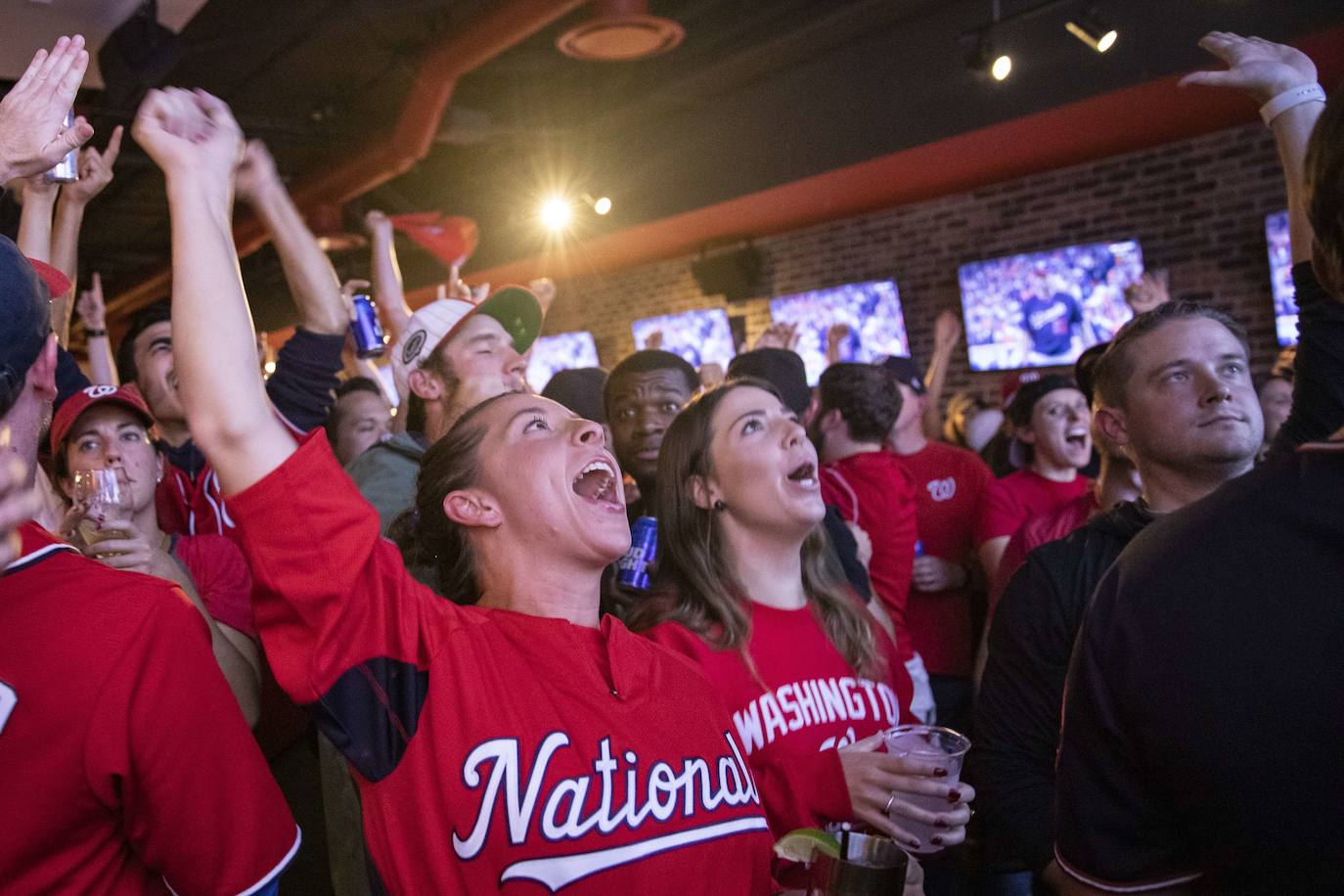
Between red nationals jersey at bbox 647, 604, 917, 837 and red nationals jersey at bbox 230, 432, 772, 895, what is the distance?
10.0 inches

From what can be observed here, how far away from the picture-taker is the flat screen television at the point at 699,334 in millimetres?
8148

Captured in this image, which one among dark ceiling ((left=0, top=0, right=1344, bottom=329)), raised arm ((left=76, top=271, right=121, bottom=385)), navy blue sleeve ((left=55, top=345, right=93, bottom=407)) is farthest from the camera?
dark ceiling ((left=0, top=0, right=1344, bottom=329))

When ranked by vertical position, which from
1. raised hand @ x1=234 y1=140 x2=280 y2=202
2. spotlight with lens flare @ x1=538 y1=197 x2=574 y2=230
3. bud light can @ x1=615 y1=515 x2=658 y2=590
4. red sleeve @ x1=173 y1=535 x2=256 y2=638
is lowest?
bud light can @ x1=615 y1=515 x2=658 y2=590

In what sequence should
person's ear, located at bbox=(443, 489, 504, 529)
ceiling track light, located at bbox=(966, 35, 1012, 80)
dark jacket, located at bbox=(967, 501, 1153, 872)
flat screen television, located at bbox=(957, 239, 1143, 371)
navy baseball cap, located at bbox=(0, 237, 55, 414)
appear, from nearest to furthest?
navy baseball cap, located at bbox=(0, 237, 55, 414) → person's ear, located at bbox=(443, 489, 504, 529) → dark jacket, located at bbox=(967, 501, 1153, 872) → ceiling track light, located at bbox=(966, 35, 1012, 80) → flat screen television, located at bbox=(957, 239, 1143, 371)

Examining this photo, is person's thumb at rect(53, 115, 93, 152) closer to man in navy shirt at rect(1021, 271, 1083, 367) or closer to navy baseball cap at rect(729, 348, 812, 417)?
navy baseball cap at rect(729, 348, 812, 417)

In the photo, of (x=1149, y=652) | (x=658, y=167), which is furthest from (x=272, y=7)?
(x=1149, y=652)

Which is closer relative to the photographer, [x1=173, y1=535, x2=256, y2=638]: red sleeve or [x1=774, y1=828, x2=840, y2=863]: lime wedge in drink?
[x1=774, y1=828, x2=840, y2=863]: lime wedge in drink

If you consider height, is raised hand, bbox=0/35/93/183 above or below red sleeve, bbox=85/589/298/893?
above

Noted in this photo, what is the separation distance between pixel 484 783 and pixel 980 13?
5.58m

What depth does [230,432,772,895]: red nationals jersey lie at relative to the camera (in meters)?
1.12

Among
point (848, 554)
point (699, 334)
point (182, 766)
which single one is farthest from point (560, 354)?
point (182, 766)

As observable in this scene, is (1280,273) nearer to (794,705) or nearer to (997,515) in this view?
(997,515)

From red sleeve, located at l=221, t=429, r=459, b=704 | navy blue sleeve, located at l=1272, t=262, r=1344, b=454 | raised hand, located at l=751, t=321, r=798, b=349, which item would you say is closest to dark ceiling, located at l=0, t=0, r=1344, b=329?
raised hand, located at l=751, t=321, r=798, b=349

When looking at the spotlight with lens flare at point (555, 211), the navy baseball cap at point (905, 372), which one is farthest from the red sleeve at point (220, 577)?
the spotlight with lens flare at point (555, 211)
